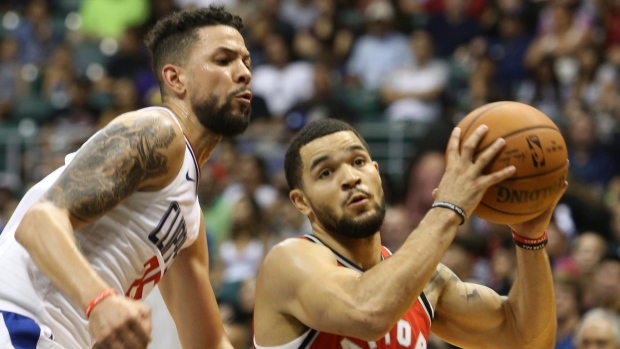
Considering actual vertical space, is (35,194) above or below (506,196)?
below

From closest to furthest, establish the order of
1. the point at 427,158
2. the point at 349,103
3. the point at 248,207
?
1. the point at 427,158
2. the point at 248,207
3. the point at 349,103

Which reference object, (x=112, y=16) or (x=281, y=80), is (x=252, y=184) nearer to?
(x=281, y=80)

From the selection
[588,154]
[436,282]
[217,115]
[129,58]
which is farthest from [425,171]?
[129,58]

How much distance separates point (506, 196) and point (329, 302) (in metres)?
0.88

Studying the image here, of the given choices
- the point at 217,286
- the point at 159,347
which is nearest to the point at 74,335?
the point at 159,347

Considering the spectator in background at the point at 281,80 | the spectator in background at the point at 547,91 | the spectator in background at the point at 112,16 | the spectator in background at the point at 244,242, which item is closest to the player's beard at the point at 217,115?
the spectator in background at the point at 244,242

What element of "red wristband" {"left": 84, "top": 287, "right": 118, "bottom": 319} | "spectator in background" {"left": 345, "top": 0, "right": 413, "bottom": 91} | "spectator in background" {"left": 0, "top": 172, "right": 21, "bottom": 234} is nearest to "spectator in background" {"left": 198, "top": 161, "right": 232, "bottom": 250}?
"spectator in background" {"left": 0, "top": 172, "right": 21, "bottom": 234}

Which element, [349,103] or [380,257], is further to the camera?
[349,103]

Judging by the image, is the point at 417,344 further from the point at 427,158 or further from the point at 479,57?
the point at 479,57

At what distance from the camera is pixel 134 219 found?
13.1 feet

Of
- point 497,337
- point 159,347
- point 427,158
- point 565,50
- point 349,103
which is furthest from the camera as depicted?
point 349,103

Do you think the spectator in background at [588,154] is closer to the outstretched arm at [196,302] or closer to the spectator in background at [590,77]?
the spectator in background at [590,77]

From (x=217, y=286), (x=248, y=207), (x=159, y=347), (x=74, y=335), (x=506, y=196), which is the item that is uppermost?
(x=506, y=196)

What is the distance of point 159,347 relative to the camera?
5.71m
